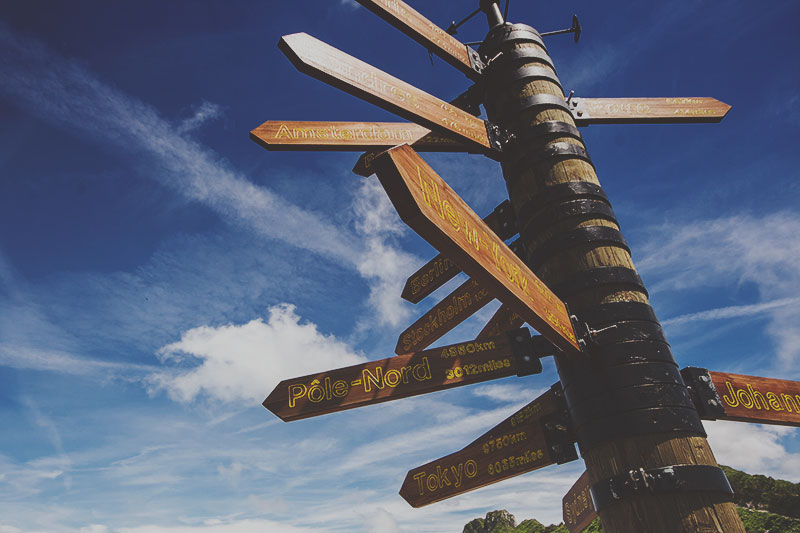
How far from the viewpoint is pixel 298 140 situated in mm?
3742

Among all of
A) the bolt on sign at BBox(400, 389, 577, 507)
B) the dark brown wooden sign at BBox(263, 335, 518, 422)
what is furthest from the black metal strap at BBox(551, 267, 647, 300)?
the bolt on sign at BBox(400, 389, 577, 507)

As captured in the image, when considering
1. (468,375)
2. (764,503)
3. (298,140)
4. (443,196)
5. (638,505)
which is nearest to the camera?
(443,196)

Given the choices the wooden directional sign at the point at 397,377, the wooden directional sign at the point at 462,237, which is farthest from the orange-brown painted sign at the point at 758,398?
the wooden directional sign at the point at 397,377

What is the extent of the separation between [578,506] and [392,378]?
2246mm

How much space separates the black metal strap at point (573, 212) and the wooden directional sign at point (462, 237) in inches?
33.3

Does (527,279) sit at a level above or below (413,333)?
below

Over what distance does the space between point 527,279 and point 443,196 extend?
0.79 meters

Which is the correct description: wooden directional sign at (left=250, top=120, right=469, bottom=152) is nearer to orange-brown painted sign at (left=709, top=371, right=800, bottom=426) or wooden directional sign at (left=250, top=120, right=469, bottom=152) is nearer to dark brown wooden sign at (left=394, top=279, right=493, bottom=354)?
dark brown wooden sign at (left=394, top=279, right=493, bottom=354)

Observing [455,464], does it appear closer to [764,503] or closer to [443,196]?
[443,196]

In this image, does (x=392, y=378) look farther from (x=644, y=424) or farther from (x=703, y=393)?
(x=703, y=393)

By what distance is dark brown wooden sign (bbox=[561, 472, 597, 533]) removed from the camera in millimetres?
3787

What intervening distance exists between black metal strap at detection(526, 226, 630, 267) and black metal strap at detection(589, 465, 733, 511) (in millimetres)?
1531

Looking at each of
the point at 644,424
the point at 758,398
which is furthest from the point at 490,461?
the point at 758,398

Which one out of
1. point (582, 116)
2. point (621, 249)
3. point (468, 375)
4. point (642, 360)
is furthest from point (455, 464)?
point (582, 116)
